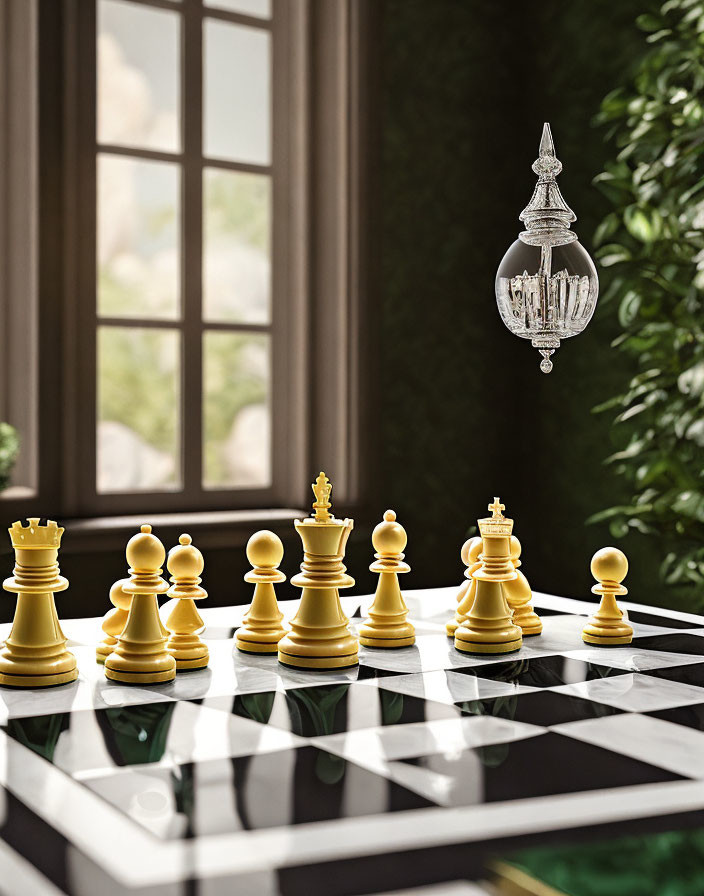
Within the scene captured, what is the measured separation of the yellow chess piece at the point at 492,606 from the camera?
4.21ft

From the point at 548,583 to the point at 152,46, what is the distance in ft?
23.4

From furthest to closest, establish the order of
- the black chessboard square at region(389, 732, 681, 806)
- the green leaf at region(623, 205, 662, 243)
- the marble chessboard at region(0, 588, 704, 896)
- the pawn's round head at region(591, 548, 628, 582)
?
the green leaf at region(623, 205, 662, 243)
the pawn's round head at region(591, 548, 628, 582)
the black chessboard square at region(389, 732, 681, 806)
the marble chessboard at region(0, 588, 704, 896)

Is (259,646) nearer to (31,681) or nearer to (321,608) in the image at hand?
(321,608)

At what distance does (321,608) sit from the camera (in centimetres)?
121

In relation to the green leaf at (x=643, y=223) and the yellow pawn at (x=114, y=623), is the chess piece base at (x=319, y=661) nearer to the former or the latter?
the yellow pawn at (x=114, y=623)

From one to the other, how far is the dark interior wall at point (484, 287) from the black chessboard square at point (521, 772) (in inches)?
85.7

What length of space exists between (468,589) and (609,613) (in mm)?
208

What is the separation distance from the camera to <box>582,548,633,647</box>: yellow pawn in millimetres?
1349

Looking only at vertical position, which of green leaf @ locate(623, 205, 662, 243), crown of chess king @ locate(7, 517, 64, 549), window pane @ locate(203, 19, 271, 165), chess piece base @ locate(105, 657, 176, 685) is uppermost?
window pane @ locate(203, 19, 271, 165)

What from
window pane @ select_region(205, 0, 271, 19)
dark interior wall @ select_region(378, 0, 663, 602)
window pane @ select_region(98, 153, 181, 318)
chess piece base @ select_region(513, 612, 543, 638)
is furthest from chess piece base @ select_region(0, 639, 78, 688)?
Answer: window pane @ select_region(98, 153, 181, 318)

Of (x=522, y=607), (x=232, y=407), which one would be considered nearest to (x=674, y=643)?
(x=522, y=607)

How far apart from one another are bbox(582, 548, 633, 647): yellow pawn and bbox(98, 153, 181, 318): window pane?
263 inches

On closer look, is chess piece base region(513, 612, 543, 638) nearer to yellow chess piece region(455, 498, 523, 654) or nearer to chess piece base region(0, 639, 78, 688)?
yellow chess piece region(455, 498, 523, 654)

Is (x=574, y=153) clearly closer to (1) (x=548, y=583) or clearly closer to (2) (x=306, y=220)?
(2) (x=306, y=220)
